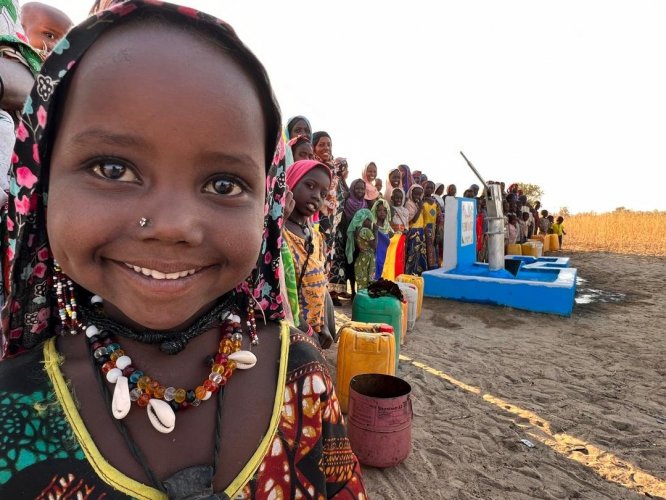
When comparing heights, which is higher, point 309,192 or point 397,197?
point 397,197

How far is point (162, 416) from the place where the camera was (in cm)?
75

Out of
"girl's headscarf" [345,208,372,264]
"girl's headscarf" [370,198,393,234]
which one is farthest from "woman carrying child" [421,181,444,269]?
"girl's headscarf" [345,208,372,264]

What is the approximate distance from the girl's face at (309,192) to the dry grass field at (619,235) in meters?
16.0

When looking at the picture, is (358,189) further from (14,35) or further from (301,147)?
(14,35)

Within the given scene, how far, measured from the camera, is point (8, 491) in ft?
2.29

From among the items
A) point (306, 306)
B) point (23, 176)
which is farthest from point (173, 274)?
point (306, 306)

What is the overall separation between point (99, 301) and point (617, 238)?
75.9ft

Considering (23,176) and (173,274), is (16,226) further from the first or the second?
(173,274)

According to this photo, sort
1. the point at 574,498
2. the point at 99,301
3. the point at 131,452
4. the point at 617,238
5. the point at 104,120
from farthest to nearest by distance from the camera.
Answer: the point at 617,238, the point at 574,498, the point at 99,301, the point at 131,452, the point at 104,120

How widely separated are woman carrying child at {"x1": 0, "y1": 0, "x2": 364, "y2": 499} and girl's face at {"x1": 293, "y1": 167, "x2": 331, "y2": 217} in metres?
1.94

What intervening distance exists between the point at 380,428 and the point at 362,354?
71 cm

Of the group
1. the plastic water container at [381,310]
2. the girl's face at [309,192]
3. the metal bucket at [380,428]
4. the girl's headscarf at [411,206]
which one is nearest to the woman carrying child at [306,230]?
the girl's face at [309,192]

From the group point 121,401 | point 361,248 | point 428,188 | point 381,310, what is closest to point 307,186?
point 381,310

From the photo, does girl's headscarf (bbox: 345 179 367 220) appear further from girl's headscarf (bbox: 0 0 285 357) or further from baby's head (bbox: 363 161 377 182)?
girl's headscarf (bbox: 0 0 285 357)
